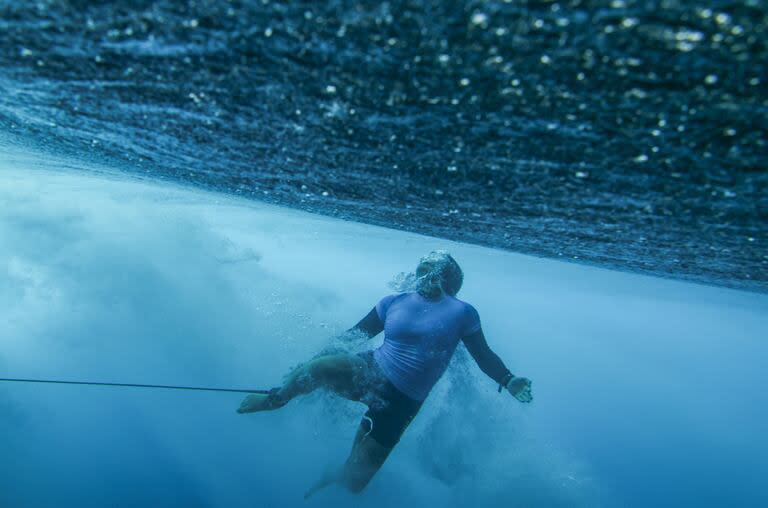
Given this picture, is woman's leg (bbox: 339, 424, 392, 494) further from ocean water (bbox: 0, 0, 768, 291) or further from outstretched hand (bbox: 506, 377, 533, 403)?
ocean water (bbox: 0, 0, 768, 291)

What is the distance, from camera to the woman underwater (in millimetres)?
4199

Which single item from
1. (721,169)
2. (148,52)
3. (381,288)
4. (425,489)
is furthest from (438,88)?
(381,288)

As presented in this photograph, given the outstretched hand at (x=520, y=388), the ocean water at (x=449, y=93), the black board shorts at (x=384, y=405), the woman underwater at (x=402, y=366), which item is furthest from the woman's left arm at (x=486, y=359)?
the ocean water at (x=449, y=93)

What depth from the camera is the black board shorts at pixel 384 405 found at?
4.55 m

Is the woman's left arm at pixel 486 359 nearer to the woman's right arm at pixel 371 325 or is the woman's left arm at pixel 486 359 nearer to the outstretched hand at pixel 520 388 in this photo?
the outstretched hand at pixel 520 388

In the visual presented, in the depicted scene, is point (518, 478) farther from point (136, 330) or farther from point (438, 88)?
point (136, 330)

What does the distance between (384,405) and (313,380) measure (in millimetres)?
1088

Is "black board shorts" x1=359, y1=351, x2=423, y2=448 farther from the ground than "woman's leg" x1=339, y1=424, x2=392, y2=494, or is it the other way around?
"black board shorts" x1=359, y1=351, x2=423, y2=448

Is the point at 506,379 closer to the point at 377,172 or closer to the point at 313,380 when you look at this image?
the point at 313,380

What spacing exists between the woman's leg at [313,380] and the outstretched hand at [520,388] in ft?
6.53

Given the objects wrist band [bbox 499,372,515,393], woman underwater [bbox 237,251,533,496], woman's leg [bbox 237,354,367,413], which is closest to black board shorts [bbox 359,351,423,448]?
woman underwater [bbox 237,251,533,496]

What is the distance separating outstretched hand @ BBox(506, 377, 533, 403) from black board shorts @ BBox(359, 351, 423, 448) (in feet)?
4.02

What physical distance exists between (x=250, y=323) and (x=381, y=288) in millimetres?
40357

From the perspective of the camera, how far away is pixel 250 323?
55.3 feet
